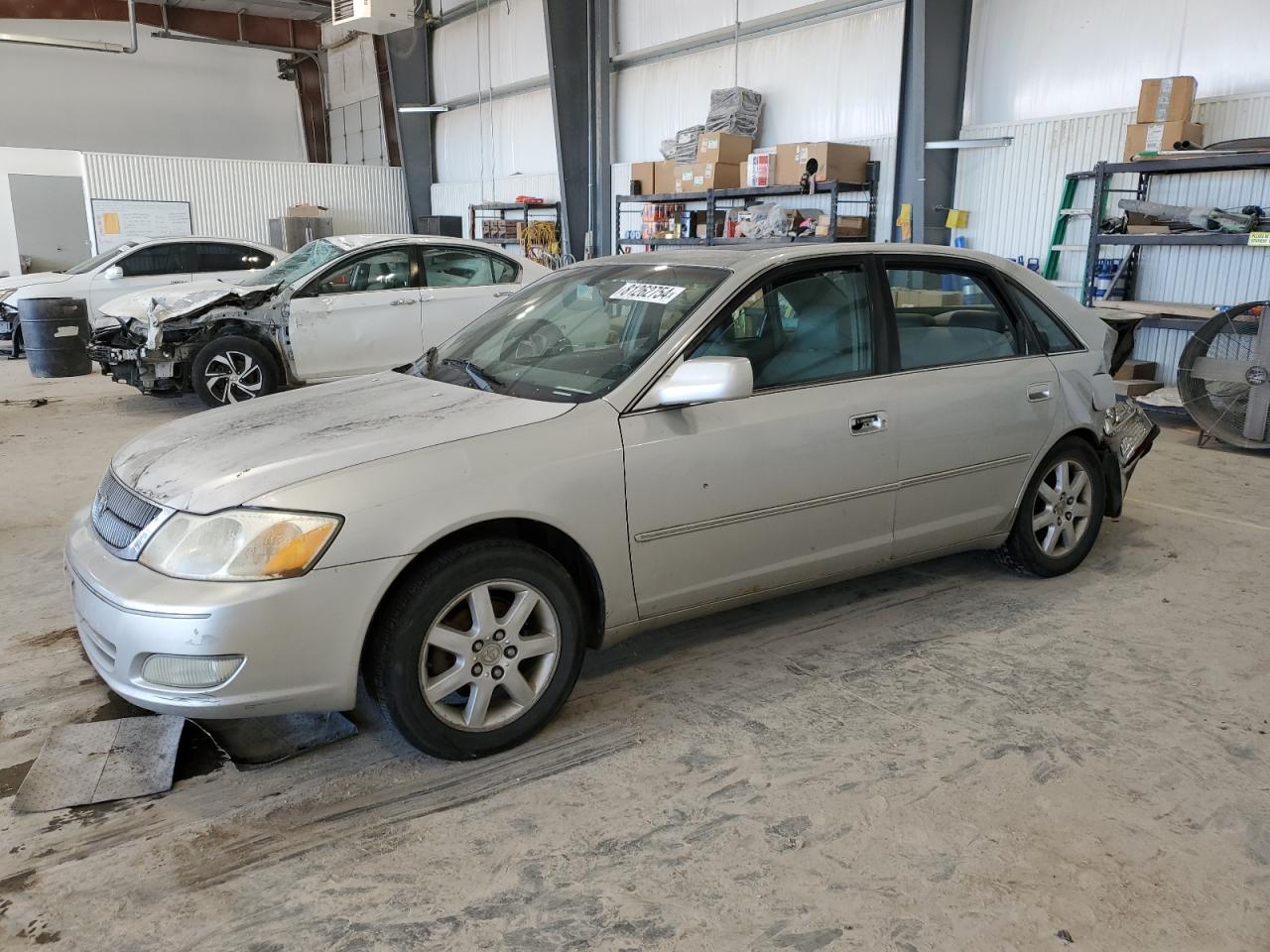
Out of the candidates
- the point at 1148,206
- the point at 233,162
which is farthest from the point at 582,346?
the point at 233,162

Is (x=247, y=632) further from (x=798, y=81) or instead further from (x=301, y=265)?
(x=798, y=81)

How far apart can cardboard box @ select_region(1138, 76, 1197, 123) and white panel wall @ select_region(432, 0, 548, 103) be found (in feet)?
28.5

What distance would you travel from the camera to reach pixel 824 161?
930 cm

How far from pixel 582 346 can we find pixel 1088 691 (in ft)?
6.38

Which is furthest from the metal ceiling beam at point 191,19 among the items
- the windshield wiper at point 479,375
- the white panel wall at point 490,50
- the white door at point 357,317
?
the windshield wiper at point 479,375

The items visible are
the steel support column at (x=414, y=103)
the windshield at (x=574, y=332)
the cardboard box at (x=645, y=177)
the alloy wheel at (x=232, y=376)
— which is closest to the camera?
the windshield at (x=574, y=332)

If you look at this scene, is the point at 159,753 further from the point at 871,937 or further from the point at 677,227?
the point at 677,227

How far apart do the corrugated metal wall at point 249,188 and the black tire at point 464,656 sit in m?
16.4

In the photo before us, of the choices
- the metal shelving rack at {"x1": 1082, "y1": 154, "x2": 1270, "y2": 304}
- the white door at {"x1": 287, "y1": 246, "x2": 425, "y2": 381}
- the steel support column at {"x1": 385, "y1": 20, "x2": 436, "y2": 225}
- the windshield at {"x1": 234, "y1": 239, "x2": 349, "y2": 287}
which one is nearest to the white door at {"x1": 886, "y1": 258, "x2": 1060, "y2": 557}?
the metal shelving rack at {"x1": 1082, "y1": 154, "x2": 1270, "y2": 304}

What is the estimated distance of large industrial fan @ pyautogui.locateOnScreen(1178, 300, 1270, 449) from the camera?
20.5ft

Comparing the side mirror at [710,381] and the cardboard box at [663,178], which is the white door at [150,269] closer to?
the cardboard box at [663,178]

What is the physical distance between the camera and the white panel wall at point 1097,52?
282 inches

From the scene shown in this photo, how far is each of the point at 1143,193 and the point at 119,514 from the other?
7966mm

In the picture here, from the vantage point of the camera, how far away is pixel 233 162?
17078 millimetres
